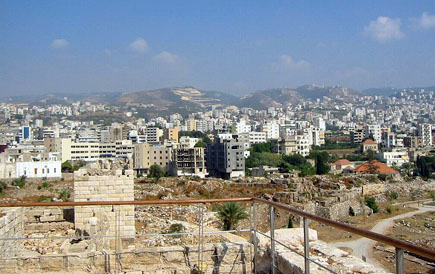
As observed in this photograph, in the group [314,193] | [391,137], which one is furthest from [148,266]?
[391,137]

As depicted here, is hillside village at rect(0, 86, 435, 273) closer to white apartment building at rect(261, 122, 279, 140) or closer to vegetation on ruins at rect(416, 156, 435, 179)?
vegetation on ruins at rect(416, 156, 435, 179)

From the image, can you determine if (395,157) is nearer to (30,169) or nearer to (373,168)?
(373,168)

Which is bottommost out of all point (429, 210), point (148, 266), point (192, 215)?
point (429, 210)

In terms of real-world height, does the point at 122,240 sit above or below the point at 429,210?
above

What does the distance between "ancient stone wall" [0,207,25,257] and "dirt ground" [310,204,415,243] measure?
11.3 m

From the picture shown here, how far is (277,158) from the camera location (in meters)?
64.7

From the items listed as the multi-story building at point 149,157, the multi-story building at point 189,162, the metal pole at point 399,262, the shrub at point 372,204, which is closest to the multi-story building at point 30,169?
the multi-story building at point 189,162

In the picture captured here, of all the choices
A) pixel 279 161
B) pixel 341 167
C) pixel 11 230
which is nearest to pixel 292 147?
pixel 279 161

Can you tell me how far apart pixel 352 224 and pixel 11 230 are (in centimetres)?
1861

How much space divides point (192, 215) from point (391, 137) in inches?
3500

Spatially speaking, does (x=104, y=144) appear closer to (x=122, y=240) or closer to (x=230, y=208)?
(x=230, y=208)

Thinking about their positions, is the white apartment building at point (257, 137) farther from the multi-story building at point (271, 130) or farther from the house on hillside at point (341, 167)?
the house on hillside at point (341, 167)

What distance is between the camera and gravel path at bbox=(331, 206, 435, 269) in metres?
13.5

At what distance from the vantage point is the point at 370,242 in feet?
53.0
